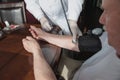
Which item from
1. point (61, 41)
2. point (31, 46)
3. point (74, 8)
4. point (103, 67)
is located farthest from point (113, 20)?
point (74, 8)

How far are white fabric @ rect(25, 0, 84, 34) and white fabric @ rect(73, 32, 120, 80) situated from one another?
52 cm

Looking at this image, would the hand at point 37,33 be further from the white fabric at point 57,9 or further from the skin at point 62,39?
the white fabric at point 57,9

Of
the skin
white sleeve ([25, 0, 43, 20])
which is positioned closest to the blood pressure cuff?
the skin

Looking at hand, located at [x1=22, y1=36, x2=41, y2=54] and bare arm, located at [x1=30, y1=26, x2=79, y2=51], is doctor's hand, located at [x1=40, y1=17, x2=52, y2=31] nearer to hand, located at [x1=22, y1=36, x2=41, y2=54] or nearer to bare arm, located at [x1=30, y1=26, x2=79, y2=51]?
bare arm, located at [x1=30, y1=26, x2=79, y2=51]

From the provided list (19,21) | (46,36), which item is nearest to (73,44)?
(46,36)

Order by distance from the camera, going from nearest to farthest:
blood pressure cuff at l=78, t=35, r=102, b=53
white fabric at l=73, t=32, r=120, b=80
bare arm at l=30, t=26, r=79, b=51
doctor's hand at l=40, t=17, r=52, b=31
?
1. white fabric at l=73, t=32, r=120, b=80
2. blood pressure cuff at l=78, t=35, r=102, b=53
3. bare arm at l=30, t=26, r=79, b=51
4. doctor's hand at l=40, t=17, r=52, b=31

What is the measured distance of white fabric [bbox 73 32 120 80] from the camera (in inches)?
37.4

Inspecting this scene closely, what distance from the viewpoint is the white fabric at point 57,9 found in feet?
5.74

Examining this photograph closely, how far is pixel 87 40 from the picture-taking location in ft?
4.65

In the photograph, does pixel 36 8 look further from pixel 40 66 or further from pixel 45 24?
pixel 40 66

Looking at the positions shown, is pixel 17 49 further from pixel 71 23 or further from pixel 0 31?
pixel 71 23

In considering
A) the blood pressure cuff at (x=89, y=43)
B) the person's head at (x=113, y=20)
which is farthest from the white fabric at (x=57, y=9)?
the person's head at (x=113, y=20)

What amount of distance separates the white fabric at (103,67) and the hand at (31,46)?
30cm

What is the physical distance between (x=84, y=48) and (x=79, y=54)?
0.33m
